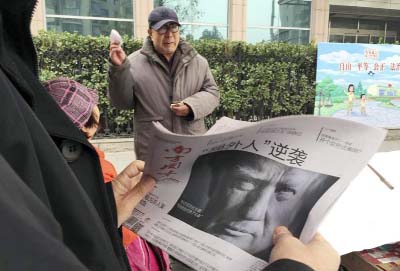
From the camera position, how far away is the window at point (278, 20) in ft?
35.3

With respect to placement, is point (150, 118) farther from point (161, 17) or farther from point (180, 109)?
point (161, 17)

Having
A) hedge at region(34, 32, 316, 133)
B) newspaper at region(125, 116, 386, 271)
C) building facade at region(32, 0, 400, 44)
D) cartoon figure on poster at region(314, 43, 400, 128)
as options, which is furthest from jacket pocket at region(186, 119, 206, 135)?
building facade at region(32, 0, 400, 44)

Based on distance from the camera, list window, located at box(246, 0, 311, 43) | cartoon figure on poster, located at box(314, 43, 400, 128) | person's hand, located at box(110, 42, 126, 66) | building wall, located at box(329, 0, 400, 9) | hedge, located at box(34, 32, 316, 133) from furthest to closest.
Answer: building wall, located at box(329, 0, 400, 9) → window, located at box(246, 0, 311, 43) → cartoon figure on poster, located at box(314, 43, 400, 128) → hedge, located at box(34, 32, 316, 133) → person's hand, located at box(110, 42, 126, 66)

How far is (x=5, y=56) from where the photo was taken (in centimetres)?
58

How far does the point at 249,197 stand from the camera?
0.92 metres

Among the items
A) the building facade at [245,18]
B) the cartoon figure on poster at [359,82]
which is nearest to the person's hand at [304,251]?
the cartoon figure on poster at [359,82]

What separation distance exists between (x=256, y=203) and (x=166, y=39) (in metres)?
2.15

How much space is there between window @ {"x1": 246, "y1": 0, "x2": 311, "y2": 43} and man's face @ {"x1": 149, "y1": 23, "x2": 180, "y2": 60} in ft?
26.7

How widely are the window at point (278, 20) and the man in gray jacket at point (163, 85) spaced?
8129 mm

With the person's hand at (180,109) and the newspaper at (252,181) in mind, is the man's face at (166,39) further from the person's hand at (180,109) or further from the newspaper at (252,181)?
the newspaper at (252,181)

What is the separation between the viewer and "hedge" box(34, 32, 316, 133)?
5.62 m

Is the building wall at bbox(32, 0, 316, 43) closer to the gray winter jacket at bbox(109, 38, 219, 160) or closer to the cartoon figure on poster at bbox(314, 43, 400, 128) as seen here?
the cartoon figure on poster at bbox(314, 43, 400, 128)

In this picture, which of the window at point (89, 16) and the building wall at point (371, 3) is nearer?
the window at point (89, 16)

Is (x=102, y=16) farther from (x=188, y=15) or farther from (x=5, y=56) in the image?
(x=5, y=56)
